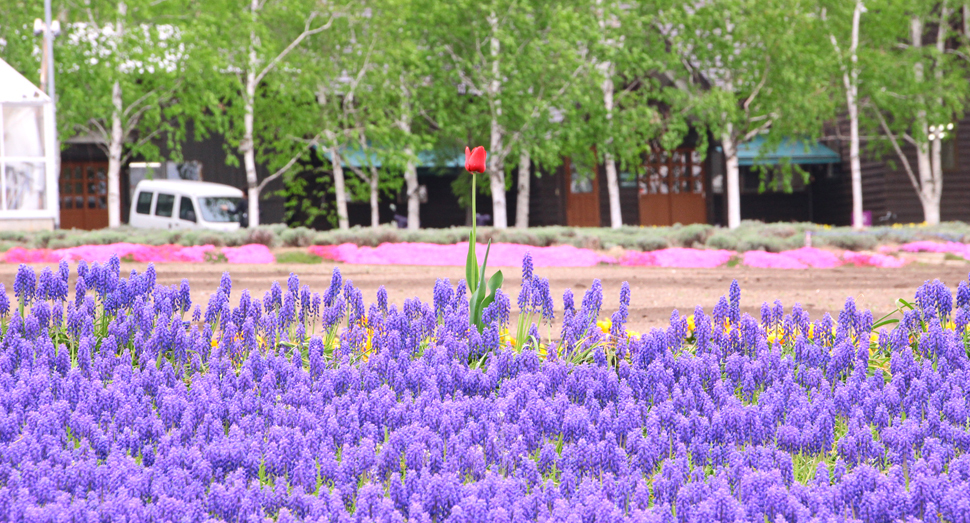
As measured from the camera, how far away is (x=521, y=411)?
4.05 m

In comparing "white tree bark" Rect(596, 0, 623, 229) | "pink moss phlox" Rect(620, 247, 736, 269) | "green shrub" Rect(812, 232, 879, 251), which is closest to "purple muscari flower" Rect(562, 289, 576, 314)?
"pink moss phlox" Rect(620, 247, 736, 269)

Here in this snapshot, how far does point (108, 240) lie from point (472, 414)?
14.0 meters

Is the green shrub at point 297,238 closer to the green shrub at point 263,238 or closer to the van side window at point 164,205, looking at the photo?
the green shrub at point 263,238

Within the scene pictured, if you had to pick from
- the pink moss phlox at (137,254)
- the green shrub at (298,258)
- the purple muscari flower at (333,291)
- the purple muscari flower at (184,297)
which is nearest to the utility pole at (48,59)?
the pink moss phlox at (137,254)

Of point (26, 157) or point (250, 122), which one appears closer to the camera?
point (26, 157)

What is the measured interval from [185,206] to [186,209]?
8 cm

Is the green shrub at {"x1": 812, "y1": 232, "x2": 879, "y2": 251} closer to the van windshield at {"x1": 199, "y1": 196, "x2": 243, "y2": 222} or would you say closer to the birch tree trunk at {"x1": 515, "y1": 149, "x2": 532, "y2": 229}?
the birch tree trunk at {"x1": 515, "y1": 149, "x2": 532, "y2": 229}

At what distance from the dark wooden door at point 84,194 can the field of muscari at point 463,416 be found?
26.2m

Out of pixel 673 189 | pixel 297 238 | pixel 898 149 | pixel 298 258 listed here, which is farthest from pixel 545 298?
pixel 673 189

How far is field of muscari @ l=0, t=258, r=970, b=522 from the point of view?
3012 millimetres

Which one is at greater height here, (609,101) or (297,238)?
(609,101)

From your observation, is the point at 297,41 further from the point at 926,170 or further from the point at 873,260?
the point at 926,170

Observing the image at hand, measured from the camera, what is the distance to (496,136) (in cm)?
2397

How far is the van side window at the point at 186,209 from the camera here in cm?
2481
